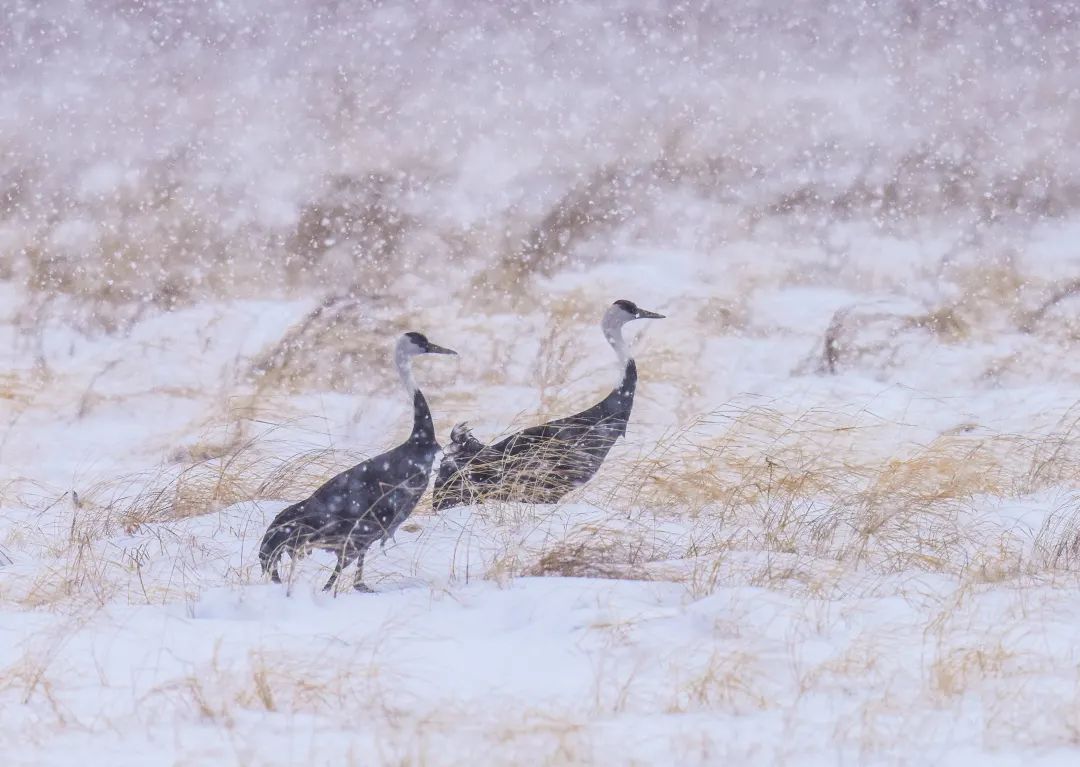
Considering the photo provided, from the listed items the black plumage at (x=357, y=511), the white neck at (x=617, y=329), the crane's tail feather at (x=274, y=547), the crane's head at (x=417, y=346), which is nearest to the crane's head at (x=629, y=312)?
the white neck at (x=617, y=329)

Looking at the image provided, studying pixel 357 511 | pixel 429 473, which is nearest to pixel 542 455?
pixel 429 473

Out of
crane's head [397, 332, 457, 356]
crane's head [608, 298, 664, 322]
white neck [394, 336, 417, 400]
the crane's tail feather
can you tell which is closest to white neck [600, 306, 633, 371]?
crane's head [608, 298, 664, 322]

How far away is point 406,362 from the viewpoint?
579cm

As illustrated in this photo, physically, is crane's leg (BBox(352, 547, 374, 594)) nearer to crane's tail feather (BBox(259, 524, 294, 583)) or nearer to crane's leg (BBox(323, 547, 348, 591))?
crane's leg (BBox(323, 547, 348, 591))

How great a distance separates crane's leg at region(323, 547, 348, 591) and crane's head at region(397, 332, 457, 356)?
1.45m

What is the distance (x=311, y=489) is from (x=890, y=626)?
4.25 metres

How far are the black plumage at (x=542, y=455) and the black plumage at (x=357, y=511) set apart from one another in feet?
2.16

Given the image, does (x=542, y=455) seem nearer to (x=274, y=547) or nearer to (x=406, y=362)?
(x=406, y=362)

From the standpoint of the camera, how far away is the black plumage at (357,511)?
4.81 meters

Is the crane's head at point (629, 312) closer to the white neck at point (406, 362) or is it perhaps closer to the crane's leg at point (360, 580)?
the white neck at point (406, 362)

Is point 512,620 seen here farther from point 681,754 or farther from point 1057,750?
point 1057,750

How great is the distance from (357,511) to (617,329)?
3506 mm

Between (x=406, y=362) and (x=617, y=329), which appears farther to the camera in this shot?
(x=617, y=329)

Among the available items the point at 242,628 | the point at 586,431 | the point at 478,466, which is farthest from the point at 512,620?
the point at 586,431
